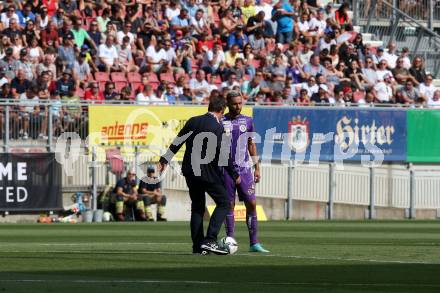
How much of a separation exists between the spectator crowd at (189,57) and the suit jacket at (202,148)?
14.5 metres

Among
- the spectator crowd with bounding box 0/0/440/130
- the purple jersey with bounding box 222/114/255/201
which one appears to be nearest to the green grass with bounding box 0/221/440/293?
the purple jersey with bounding box 222/114/255/201

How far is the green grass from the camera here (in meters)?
12.3

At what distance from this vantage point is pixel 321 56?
3709 centimetres

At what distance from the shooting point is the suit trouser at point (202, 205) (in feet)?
54.7

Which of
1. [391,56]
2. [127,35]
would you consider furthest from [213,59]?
[391,56]

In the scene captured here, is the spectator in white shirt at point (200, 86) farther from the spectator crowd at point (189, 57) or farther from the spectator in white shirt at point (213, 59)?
the spectator in white shirt at point (213, 59)

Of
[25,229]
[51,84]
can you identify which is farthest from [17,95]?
[25,229]

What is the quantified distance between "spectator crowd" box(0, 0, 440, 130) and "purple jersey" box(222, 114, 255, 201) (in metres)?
13.6

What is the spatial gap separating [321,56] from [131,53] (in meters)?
6.26

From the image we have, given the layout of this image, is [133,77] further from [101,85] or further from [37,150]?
[37,150]

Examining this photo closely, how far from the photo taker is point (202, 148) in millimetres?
16484

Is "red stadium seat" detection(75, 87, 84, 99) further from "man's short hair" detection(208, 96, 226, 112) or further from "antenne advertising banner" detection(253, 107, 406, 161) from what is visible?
"man's short hair" detection(208, 96, 226, 112)

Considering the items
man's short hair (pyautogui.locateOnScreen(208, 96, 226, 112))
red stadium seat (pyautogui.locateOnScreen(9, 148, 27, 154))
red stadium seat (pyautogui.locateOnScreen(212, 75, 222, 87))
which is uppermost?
red stadium seat (pyautogui.locateOnScreen(212, 75, 222, 87))

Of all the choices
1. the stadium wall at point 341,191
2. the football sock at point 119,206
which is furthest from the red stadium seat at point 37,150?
the stadium wall at point 341,191
